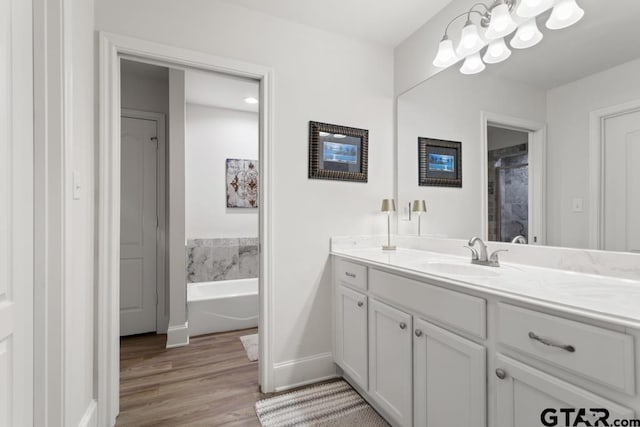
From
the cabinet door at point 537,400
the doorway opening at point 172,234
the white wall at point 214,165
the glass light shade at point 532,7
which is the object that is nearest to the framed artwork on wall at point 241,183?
the white wall at point 214,165

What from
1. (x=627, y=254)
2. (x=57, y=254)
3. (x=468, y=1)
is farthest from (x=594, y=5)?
(x=57, y=254)

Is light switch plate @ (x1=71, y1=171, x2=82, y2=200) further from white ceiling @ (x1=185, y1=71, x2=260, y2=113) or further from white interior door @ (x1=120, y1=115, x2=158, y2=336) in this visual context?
white ceiling @ (x1=185, y1=71, x2=260, y2=113)

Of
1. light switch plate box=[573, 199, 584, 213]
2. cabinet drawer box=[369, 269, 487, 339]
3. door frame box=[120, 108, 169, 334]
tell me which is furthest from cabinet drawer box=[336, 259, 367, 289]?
door frame box=[120, 108, 169, 334]

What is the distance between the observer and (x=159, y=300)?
2889mm

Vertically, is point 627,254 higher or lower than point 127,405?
higher

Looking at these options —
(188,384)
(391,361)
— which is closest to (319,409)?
(391,361)

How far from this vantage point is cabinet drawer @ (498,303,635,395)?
69 cm

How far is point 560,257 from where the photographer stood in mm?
1350

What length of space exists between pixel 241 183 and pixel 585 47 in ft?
11.3

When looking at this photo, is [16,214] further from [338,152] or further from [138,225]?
[138,225]

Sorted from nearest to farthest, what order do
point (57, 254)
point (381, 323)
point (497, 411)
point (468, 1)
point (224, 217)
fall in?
point (497, 411) < point (57, 254) < point (381, 323) < point (468, 1) < point (224, 217)

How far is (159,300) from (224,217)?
126cm

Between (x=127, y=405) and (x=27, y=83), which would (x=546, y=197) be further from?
(x=127, y=405)

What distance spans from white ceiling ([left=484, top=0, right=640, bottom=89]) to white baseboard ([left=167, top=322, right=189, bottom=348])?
3089mm
